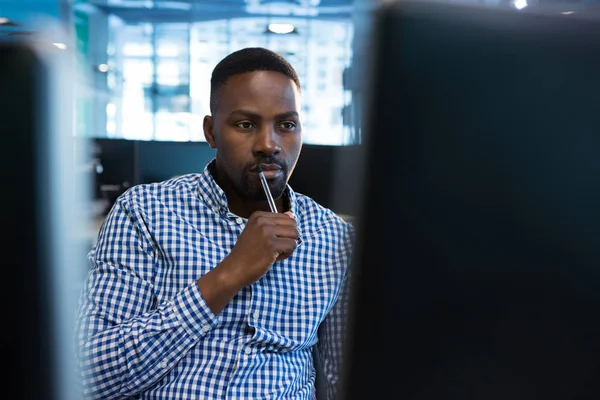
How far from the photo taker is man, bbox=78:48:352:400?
0.88 meters

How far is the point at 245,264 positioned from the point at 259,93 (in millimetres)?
350

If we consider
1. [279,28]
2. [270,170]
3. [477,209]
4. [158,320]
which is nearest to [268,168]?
[270,170]

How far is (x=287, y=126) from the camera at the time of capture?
1.07m

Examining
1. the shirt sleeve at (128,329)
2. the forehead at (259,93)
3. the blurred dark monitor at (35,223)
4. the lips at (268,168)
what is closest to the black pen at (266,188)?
the lips at (268,168)

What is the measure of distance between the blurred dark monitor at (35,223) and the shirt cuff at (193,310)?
54 cm

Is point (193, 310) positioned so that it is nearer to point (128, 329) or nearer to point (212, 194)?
point (128, 329)

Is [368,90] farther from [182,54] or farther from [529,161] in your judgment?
[182,54]

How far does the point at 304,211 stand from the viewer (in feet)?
3.83

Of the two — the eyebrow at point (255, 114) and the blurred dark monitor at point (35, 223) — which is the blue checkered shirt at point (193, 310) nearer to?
the eyebrow at point (255, 114)

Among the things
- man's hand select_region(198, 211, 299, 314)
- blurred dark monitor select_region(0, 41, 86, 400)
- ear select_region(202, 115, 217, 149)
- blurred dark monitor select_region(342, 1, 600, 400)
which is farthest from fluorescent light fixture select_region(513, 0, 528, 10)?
ear select_region(202, 115, 217, 149)

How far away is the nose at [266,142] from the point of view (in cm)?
104

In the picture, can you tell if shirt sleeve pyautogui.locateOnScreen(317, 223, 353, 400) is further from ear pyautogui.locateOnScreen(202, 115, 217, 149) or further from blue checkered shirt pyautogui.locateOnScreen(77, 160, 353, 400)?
→ ear pyautogui.locateOnScreen(202, 115, 217, 149)

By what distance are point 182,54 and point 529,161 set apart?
7.13 meters

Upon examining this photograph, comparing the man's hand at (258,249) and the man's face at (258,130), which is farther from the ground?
the man's face at (258,130)
